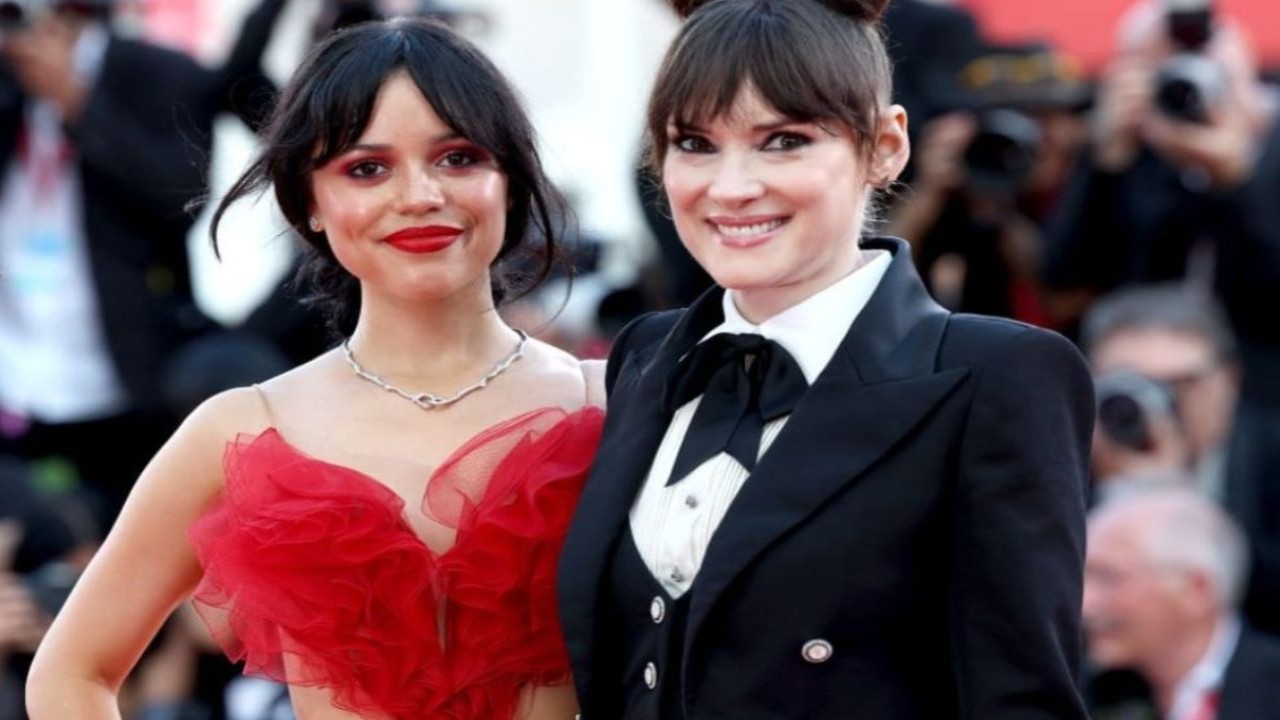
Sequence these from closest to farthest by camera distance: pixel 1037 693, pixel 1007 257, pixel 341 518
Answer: pixel 1037 693 → pixel 341 518 → pixel 1007 257

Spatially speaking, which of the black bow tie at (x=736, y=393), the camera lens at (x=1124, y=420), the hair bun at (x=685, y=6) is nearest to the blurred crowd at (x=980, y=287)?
the camera lens at (x=1124, y=420)

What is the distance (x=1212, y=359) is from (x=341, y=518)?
2623 millimetres

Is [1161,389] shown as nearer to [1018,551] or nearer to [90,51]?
[1018,551]

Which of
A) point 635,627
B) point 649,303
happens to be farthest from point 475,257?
point 649,303

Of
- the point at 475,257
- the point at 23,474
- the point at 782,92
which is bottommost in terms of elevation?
the point at 23,474

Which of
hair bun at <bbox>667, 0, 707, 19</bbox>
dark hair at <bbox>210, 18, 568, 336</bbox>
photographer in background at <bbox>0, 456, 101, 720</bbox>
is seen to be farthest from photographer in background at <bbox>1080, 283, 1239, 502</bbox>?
hair bun at <bbox>667, 0, 707, 19</bbox>

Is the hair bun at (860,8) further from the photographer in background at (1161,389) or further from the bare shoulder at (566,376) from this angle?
the photographer in background at (1161,389)

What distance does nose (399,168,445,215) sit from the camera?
323 centimetres

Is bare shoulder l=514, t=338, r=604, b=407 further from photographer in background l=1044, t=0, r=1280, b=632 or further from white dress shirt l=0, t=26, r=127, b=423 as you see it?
white dress shirt l=0, t=26, r=127, b=423

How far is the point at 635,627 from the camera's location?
300 cm

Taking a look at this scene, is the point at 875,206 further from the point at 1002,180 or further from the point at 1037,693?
the point at 1002,180

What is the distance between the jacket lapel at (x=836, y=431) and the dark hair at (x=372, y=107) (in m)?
0.65

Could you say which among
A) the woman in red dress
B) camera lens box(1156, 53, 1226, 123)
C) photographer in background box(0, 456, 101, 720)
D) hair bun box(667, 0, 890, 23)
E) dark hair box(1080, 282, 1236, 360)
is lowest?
photographer in background box(0, 456, 101, 720)

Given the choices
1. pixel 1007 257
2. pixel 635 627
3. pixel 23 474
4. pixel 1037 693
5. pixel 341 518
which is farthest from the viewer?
pixel 1007 257
